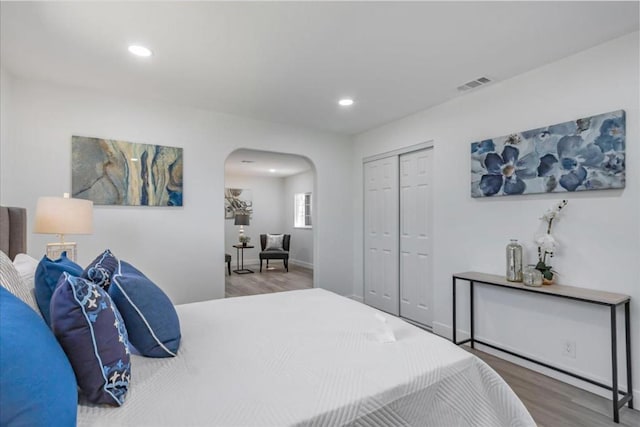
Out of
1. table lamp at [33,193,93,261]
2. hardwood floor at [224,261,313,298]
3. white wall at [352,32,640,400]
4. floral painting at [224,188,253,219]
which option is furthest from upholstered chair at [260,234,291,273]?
table lamp at [33,193,93,261]

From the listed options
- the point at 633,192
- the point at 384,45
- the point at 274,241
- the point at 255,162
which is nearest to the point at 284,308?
the point at 384,45

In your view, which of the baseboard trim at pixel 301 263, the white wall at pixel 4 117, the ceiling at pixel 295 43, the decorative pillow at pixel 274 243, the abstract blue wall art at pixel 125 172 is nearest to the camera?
the ceiling at pixel 295 43

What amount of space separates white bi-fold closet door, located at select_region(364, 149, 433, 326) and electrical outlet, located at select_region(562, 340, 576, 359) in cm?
137

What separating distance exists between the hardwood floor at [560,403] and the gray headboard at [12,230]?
354 centimetres

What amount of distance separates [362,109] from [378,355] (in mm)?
2941

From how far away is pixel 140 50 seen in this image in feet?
7.75

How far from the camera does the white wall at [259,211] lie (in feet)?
28.1

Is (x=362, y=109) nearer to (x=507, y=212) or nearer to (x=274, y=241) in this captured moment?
(x=507, y=212)

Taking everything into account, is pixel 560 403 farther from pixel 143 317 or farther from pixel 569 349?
pixel 143 317

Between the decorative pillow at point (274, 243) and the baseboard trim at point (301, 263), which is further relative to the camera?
the baseboard trim at point (301, 263)

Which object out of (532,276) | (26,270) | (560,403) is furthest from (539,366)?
(26,270)

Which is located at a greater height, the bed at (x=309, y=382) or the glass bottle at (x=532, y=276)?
the glass bottle at (x=532, y=276)

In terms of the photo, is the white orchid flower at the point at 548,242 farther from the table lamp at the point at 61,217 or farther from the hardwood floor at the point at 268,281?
the hardwood floor at the point at 268,281

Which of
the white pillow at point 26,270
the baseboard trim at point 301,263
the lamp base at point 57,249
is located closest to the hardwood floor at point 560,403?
the white pillow at point 26,270
